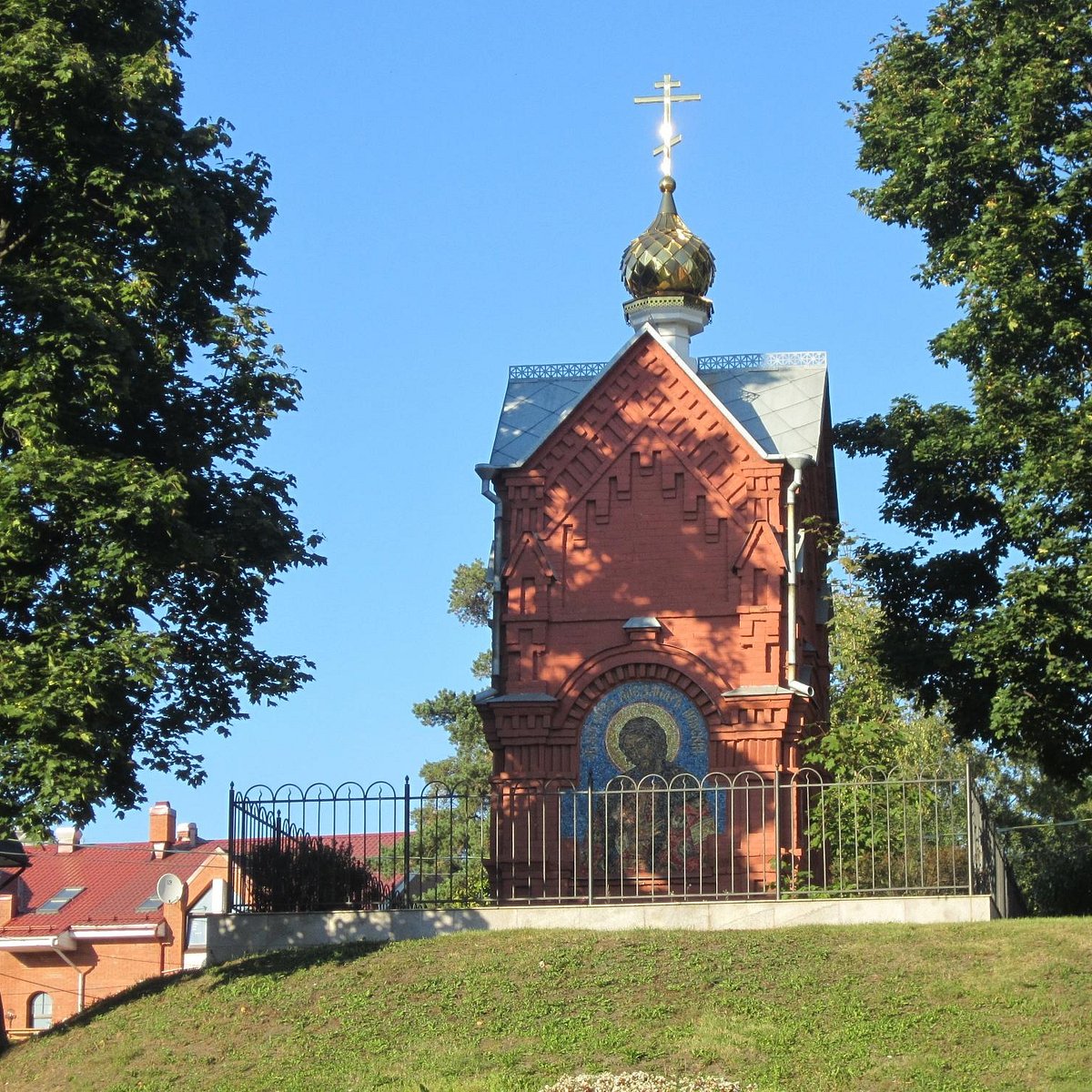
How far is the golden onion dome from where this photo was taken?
1005 inches

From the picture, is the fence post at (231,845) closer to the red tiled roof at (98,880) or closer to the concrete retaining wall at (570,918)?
the concrete retaining wall at (570,918)

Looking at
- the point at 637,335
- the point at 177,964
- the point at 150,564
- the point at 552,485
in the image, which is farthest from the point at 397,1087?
the point at 177,964

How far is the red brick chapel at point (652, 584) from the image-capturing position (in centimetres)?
2227

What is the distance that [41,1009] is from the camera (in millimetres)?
37906

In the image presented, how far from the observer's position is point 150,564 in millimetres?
17078

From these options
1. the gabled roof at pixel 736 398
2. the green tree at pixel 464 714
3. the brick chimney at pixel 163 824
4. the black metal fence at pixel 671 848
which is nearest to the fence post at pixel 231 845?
the black metal fence at pixel 671 848

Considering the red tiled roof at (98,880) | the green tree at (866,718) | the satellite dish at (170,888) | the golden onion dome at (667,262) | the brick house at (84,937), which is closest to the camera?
the satellite dish at (170,888)

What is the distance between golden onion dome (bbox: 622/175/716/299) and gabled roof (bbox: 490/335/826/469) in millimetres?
1118

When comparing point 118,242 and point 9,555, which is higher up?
point 118,242

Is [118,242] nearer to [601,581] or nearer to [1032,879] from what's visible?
[601,581]

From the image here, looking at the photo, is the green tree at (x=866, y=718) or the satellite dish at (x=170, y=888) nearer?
the satellite dish at (x=170, y=888)

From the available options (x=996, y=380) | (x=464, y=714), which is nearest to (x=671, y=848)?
(x=996, y=380)

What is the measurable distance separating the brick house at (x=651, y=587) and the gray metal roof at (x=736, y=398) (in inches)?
2.5

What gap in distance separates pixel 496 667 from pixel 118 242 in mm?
7630
